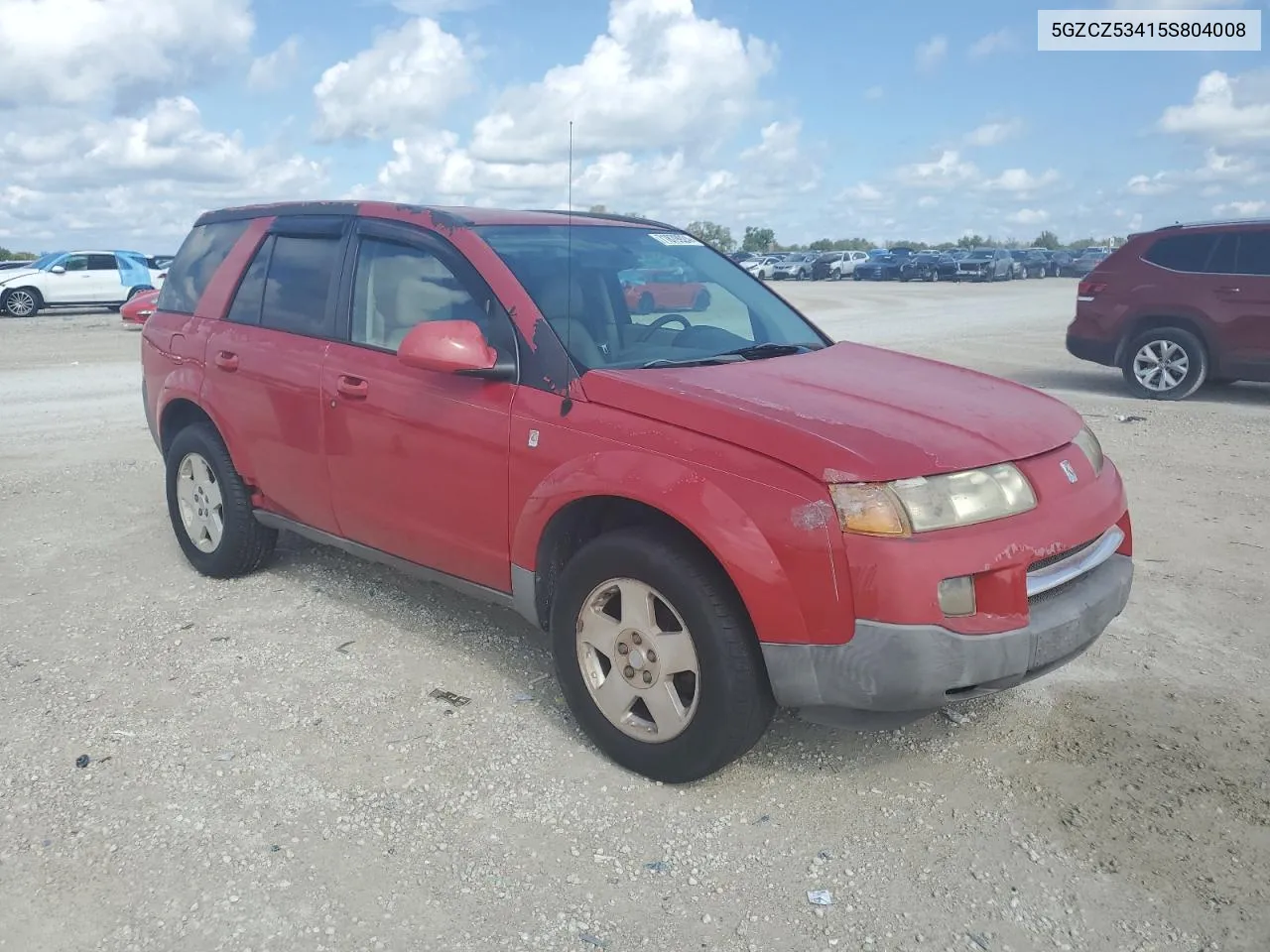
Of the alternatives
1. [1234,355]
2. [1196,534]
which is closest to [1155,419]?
[1234,355]

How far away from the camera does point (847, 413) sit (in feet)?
10.8

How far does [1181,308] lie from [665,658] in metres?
9.26

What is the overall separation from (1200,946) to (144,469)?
23.6ft

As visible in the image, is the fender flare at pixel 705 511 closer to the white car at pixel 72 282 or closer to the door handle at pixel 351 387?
the door handle at pixel 351 387

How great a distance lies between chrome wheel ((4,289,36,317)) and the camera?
80.6ft

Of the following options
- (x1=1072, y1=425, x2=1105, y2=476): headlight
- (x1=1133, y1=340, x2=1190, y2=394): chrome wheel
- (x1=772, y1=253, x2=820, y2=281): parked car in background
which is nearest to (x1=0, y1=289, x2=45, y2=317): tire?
(x1=1133, y1=340, x2=1190, y2=394): chrome wheel

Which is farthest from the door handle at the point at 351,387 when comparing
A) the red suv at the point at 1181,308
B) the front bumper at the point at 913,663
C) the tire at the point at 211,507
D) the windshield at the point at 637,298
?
the red suv at the point at 1181,308

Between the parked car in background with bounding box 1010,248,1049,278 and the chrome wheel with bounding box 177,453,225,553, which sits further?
the parked car in background with bounding box 1010,248,1049,278

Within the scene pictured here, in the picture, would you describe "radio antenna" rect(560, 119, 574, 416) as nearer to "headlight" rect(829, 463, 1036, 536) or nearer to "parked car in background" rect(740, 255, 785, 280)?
"headlight" rect(829, 463, 1036, 536)

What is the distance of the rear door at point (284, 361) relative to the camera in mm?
4570

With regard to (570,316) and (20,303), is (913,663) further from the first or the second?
(20,303)

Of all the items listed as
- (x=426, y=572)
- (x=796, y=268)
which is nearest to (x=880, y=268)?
(x=796, y=268)

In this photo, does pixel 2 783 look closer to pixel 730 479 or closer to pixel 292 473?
pixel 292 473

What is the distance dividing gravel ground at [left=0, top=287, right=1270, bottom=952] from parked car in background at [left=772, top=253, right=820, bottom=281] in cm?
4624
